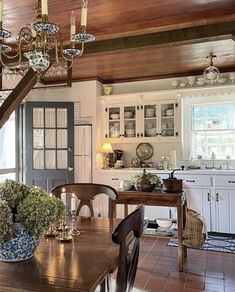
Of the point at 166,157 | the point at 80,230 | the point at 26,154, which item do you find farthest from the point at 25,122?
the point at 80,230

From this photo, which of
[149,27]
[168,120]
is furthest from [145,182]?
[168,120]

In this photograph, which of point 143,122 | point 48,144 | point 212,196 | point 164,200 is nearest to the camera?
point 164,200

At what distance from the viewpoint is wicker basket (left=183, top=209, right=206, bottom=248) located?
10.1 feet

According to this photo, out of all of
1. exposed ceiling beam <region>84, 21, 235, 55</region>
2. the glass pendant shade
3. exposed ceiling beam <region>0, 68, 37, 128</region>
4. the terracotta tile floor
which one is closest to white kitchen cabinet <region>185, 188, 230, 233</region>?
the terracotta tile floor

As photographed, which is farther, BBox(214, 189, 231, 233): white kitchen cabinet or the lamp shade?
the lamp shade

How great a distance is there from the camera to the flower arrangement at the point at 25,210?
1246 mm

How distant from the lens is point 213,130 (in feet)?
16.7

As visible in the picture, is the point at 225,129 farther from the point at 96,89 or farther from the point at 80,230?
the point at 80,230

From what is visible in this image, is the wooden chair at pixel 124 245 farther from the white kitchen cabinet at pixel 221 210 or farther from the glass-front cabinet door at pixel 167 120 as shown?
the glass-front cabinet door at pixel 167 120

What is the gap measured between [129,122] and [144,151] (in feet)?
1.95

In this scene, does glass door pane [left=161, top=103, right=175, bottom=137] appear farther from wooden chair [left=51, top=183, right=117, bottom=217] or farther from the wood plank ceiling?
wooden chair [left=51, top=183, right=117, bottom=217]

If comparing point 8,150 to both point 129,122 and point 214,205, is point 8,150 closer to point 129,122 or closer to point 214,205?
point 129,122

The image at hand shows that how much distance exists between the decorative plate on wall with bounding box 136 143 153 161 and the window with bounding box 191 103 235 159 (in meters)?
0.74

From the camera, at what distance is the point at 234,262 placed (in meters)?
3.26
